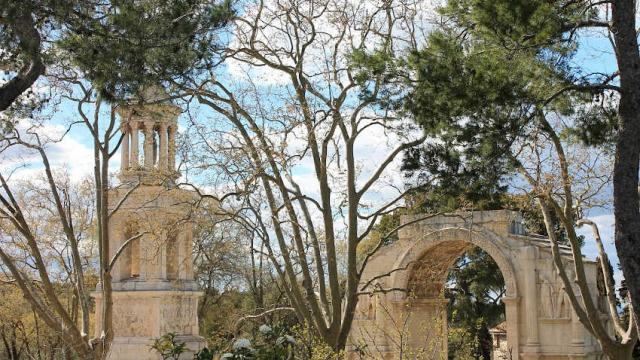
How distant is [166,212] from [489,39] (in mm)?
12430

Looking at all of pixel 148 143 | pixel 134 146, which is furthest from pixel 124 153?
pixel 148 143

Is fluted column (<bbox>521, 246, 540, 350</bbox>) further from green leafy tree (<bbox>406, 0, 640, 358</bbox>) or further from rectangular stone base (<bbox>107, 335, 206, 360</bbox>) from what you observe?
green leafy tree (<bbox>406, 0, 640, 358</bbox>)

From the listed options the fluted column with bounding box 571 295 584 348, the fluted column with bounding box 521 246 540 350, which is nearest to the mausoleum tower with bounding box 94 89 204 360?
the fluted column with bounding box 521 246 540 350

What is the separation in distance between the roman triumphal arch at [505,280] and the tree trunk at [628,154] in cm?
1221

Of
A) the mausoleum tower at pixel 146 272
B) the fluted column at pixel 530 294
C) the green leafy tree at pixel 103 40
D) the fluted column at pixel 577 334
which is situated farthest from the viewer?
the fluted column at pixel 530 294

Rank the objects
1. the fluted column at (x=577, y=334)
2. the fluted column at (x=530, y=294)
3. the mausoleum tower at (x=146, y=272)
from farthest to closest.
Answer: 1. the fluted column at (x=530, y=294)
2. the fluted column at (x=577, y=334)
3. the mausoleum tower at (x=146, y=272)

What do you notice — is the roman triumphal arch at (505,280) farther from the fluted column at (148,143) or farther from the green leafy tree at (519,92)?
the green leafy tree at (519,92)

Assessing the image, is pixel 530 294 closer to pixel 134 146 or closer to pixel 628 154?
pixel 134 146

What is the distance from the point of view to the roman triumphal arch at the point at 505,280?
2380 cm

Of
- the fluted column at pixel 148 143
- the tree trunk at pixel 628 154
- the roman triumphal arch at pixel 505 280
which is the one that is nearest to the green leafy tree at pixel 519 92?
the tree trunk at pixel 628 154

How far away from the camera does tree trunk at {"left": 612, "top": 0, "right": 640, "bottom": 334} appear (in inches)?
392

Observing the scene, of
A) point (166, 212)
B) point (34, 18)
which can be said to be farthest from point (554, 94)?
point (166, 212)

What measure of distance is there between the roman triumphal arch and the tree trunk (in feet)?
40.1

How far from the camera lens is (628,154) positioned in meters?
10.1
